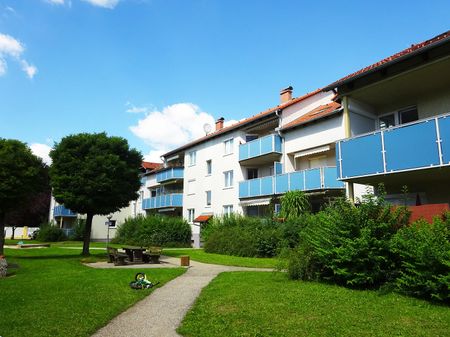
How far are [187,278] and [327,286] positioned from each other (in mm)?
5461

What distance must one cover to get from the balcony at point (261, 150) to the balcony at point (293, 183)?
1849 mm

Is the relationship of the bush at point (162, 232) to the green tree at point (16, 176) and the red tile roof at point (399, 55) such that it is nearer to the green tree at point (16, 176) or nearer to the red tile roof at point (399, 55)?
the green tree at point (16, 176)

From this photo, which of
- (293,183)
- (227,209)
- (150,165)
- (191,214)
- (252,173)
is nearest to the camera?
(293,183)

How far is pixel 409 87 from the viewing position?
15039 mm

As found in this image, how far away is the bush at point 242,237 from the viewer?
22.2 meters

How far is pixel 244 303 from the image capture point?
29.9ft

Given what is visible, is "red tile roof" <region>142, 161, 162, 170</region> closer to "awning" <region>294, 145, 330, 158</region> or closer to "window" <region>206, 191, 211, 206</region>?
"window" <region>206, 191, 211, 206</region>

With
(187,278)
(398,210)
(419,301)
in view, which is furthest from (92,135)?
(419,301)

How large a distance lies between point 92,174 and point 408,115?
16.5m

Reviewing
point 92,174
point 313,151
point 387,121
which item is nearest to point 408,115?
point 387,121

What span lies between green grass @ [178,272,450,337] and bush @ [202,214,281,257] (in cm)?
977

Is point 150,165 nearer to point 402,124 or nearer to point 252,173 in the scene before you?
point 252,173

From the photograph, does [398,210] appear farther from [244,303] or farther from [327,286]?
[244,303]

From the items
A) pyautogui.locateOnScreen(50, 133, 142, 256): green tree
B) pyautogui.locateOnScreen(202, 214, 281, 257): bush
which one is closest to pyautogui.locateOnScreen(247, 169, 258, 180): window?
pyautogui.locateOnScreen(202, 214, 281, 257): bush
